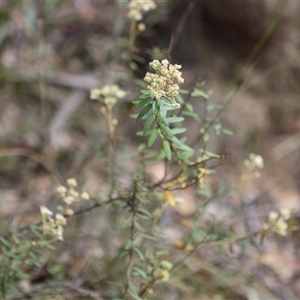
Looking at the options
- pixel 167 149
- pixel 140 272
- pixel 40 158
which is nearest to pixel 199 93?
pixel 167 149

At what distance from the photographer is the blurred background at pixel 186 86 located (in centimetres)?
171

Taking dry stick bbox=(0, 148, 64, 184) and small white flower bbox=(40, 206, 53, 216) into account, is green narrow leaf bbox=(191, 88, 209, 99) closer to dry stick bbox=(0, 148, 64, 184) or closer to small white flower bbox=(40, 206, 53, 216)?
small white flower bbox=(40, 206, 53, 216)

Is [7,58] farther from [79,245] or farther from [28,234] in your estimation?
[28,234]

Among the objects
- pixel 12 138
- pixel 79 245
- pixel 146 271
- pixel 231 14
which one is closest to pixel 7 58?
pixel 12 138

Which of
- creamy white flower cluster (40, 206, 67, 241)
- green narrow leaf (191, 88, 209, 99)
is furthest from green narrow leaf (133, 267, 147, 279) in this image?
green narrow leaf (191, 88, 209, 99)

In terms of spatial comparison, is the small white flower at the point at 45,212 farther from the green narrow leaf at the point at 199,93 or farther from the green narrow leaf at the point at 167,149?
the green narrow leaf at the point at 199,93

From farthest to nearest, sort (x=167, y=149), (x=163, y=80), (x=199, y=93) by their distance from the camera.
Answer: (x=199, y=93) → (x=167, y=149) → (x=163, y=80)

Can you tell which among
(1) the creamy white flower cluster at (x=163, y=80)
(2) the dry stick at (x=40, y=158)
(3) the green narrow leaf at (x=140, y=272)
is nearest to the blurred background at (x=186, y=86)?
(2) the dry stick at (x=40, y=158)

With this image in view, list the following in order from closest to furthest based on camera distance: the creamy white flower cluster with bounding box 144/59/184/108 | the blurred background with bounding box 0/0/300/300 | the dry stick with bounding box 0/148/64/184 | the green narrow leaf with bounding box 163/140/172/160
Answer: the creamy white flower cluster with bounding box 144/59/184/108
the green narrow leaf with bounding box 163/140/172/160
the dry stick with bounding box 0/148/64/184
the blurred background with bounding box 0/0/300/300

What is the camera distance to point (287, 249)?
1.83 meters

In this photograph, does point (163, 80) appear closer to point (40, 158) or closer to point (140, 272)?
point (140, 272)

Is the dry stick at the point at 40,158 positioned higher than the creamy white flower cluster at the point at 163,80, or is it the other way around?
the dry stick at the point at 40,158

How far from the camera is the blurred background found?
171 cm

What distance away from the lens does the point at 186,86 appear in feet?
5.85
